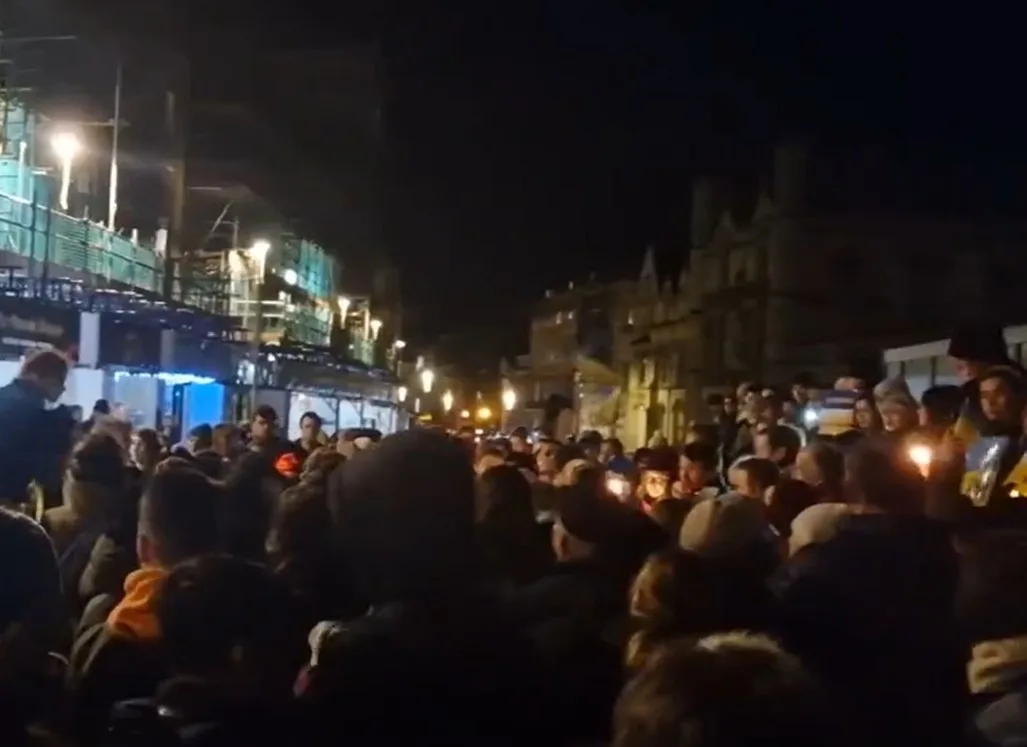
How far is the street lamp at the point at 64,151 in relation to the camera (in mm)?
24761

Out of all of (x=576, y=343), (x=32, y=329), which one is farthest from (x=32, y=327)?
(x=576, y=343)

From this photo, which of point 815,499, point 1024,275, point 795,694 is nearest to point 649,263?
point 1024,275

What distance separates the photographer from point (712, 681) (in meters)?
1.88

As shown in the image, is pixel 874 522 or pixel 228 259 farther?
pixel 228 259

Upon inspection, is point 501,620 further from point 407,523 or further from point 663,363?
point 663,363

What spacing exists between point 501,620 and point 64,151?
2461 centimetres

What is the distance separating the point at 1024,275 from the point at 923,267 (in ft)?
11.1

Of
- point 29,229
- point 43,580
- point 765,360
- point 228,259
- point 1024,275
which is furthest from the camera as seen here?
point 765,360

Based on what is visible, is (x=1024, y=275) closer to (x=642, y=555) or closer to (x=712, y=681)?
(x=642, y=555)

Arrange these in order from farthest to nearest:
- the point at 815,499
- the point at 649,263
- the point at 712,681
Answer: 1. the point at 649,263
2. the point at 815,499
3. the point at 712,681

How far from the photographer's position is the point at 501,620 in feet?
10.3

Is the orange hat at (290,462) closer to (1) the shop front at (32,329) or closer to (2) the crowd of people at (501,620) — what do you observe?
(2) the crowd of people at (501,620)

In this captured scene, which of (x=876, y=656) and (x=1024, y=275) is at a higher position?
(x=1024, y=275)

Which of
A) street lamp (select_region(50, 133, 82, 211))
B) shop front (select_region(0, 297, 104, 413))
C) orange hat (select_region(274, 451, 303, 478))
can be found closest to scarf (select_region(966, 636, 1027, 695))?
orange hat (select_region(274, 451, 303, 478))
